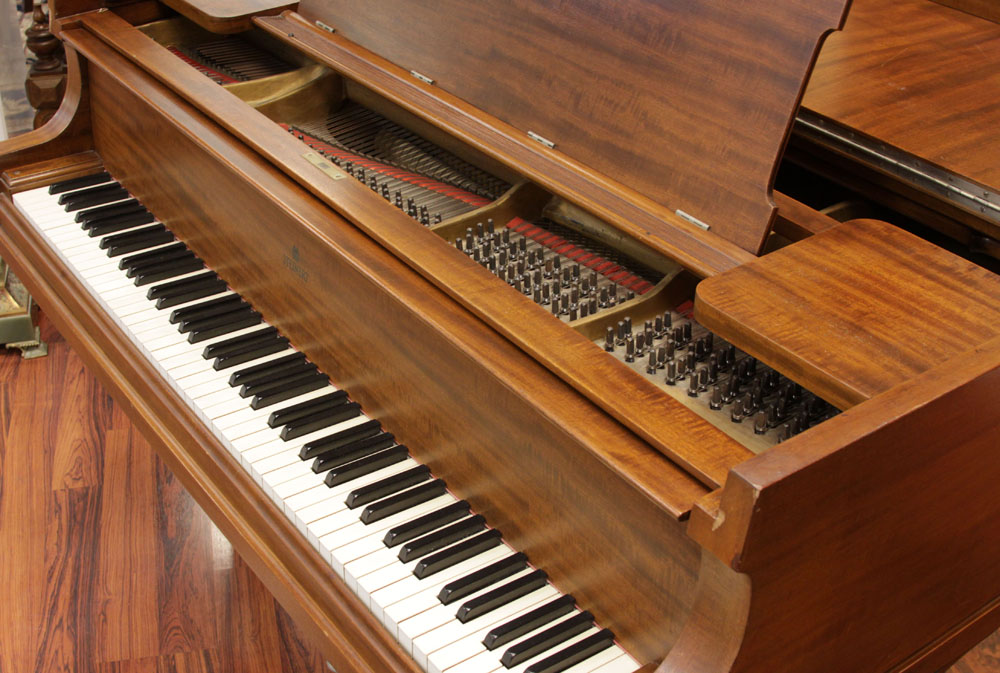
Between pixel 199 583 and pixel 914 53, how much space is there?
8.42ft

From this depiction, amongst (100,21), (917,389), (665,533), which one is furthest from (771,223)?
(100,21)

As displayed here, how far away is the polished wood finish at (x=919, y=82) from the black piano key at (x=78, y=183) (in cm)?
199

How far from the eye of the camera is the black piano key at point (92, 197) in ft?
9.95

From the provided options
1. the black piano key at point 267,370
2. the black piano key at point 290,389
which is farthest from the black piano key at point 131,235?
the black piano key at point 290,389

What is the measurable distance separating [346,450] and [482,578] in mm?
439

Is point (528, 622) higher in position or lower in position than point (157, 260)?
higher

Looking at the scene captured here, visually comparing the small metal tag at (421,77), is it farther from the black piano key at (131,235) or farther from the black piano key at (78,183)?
the black piano key at (78,183)

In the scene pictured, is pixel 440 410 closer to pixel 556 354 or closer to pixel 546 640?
pixel 556 354

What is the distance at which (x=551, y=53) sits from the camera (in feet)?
7.47

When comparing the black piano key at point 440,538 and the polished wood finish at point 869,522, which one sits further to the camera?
the black piano key at point 440,538

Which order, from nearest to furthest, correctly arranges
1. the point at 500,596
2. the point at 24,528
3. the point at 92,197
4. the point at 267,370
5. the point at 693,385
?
the point at 500,596 → the point at 693,385 → the point at 267,370 → the point at 92,197 → the point at 24,528

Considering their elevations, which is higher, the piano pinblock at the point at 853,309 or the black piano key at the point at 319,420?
the piano pinblock at the point at 853,309

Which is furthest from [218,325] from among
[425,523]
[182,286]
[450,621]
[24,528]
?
[24,528]

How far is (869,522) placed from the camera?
156 centimetres
